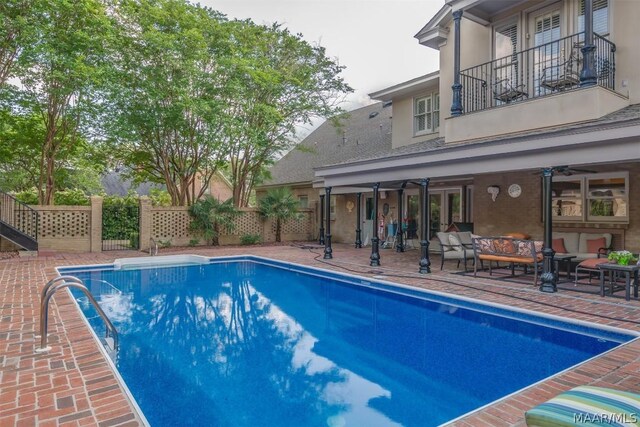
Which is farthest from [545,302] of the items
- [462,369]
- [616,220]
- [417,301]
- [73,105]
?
[73,105]

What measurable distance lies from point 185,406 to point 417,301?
5.22 meters

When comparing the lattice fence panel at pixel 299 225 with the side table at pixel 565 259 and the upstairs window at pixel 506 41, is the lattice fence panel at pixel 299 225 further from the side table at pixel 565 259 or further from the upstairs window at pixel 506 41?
the side table at pixel 565 259

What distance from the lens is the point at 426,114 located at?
14.4 m

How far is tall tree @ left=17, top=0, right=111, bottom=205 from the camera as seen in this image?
12570 mm

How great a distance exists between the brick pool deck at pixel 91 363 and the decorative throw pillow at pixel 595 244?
2.07 m

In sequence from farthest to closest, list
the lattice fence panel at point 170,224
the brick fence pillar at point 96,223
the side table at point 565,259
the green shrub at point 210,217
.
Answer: the green shrub at point 210,217, the lattice fence panel at point 170,224, the brick fence pillar at point 96,223, the side table at point 565,259

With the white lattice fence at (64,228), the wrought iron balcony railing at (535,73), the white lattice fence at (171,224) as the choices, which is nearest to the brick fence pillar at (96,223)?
the white lattice fence at (64,228)

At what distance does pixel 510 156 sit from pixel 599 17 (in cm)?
474

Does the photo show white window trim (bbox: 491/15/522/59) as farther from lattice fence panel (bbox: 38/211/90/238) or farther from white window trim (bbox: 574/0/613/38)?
lattice fence panel (bbox: 38/211/90/238)

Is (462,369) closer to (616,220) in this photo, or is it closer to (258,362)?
(258,362)

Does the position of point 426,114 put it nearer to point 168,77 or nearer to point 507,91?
point 507,91

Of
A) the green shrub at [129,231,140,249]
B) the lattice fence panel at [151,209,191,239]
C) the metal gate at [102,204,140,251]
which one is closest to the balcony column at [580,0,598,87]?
the lattice fence panel at [151,209,191,239]

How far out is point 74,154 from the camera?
16.6m

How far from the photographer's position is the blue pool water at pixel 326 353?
3.89 meters
